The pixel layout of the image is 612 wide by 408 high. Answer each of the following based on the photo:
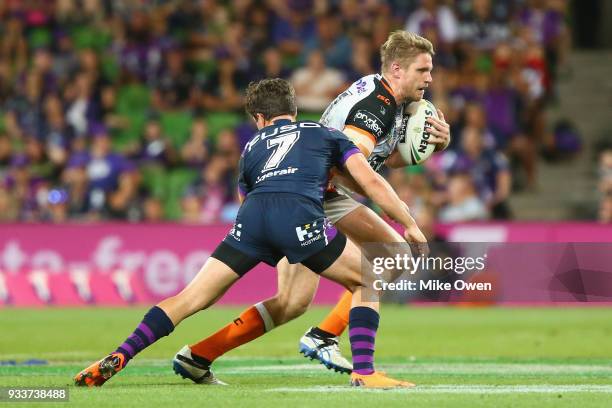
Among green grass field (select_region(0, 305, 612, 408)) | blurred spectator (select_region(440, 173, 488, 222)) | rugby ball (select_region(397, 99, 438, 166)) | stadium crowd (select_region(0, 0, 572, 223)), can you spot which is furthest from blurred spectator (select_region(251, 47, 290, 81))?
rugby ball (select_region(397, 99, 438, 166))

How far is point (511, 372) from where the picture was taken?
32.3 feet

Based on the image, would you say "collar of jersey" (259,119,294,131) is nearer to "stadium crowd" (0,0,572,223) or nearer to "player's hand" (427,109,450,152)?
"player's hand" (427,109,450,152)

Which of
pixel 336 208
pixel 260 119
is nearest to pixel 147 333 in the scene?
pixel 260 119

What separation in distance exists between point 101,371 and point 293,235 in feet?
4.88

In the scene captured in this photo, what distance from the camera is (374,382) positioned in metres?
8.07

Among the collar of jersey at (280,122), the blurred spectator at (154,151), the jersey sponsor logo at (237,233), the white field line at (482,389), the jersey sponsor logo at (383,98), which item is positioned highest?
the blurred spectator at (154,151)

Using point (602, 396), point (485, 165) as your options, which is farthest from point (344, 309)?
point (485, 165)

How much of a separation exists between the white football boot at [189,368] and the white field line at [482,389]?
74 cm

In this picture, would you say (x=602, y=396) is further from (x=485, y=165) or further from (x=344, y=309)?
(x=485, y=165)

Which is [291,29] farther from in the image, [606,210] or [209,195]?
[606,210]

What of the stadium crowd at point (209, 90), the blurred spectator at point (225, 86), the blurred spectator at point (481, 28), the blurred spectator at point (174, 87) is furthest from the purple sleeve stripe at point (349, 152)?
the blurred spectator at point (481, 28)

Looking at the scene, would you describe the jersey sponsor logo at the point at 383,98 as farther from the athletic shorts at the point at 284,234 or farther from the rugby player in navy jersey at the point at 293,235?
the athletic shorts at the point at 284,234

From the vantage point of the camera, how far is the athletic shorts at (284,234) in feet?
26.8

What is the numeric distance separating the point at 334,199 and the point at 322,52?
12844 millimetres
